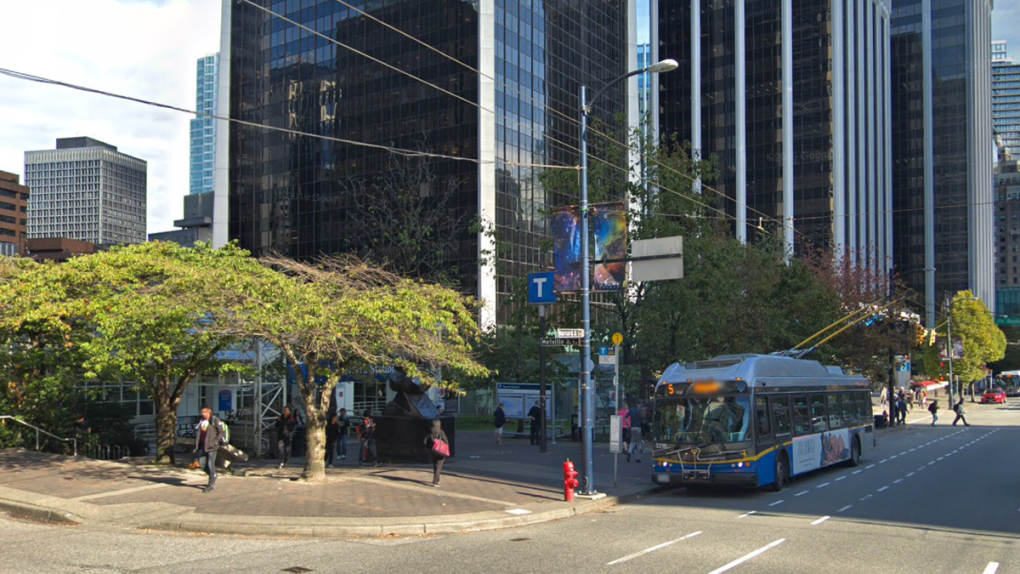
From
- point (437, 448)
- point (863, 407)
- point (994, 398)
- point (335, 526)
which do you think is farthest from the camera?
point (994, 398)

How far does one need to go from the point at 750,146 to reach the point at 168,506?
90.7 m

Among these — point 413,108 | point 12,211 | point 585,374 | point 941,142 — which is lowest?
point 585,374

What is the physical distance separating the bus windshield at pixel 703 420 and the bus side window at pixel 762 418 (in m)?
A: 0.32

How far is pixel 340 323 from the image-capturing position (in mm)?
16312

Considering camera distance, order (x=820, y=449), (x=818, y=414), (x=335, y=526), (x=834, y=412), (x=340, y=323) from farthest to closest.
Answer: (x=834, y=412) → (x=818, y=414) → (x=820, y=449) → (x=340, y=323) → (x=335, y=526)

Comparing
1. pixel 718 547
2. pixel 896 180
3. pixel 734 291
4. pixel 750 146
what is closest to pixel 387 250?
pixel 734 291

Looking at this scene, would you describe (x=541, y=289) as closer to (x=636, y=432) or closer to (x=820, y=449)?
(x=636, y=432)

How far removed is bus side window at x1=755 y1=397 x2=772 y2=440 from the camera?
1828cm

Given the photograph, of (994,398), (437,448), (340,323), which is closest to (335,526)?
(340,323)

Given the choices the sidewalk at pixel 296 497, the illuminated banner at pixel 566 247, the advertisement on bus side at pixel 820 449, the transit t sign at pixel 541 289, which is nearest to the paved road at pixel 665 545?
the sidewalk at pixel 296 497

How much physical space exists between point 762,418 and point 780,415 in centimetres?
115

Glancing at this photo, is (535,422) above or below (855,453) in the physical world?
above

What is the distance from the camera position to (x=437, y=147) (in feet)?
224

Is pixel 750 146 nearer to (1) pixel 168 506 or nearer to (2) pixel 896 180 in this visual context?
(2) pixel 896 180
